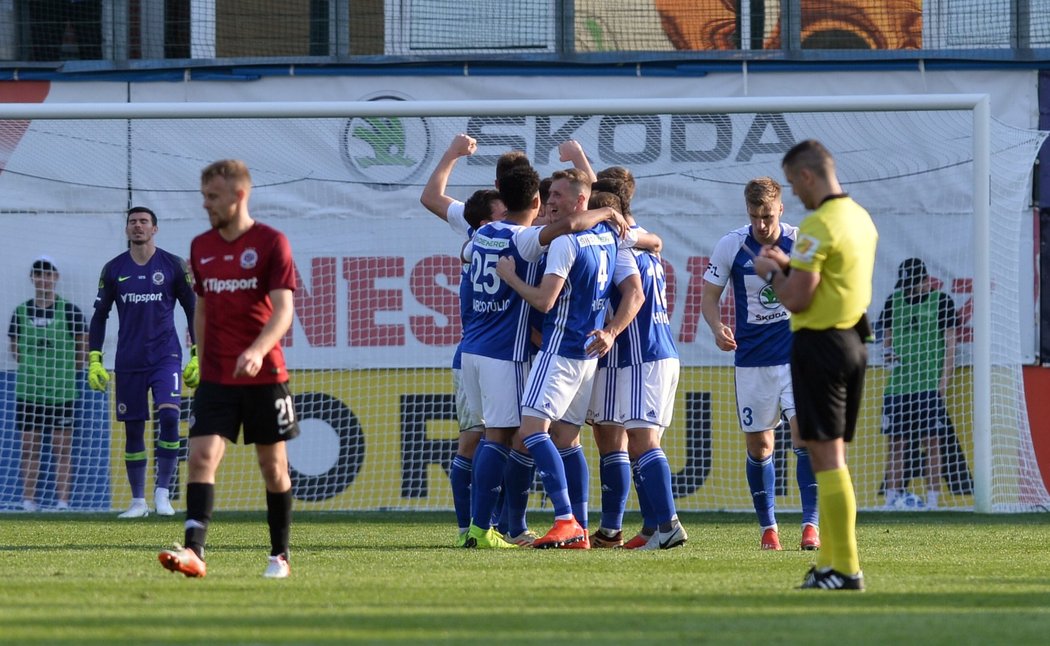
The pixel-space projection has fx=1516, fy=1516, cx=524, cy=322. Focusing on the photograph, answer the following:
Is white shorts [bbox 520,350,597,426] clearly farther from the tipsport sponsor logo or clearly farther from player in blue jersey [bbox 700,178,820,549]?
the tipsport sponsor logo

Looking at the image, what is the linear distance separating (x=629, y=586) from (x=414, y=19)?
8.89 metres

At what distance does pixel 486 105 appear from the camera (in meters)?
11.3

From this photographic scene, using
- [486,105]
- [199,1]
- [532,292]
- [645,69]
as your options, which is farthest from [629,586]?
[199,1]

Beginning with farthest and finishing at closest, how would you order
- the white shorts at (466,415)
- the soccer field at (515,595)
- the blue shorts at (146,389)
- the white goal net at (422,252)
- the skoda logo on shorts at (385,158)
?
the skoda logo on shorts at (385,158) < the white goal net at (422,252) < the blue shorts at (146,389) < the white shorts at (466,415) < the soccer field at (515,595)

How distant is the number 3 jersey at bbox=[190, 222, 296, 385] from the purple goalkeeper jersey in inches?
203

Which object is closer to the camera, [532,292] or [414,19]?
[532,292]

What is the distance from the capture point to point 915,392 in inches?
486

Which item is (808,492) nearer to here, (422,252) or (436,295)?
(436,295)

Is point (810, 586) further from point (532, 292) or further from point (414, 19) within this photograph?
point (414, 19)

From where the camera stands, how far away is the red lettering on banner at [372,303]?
13086 millimetres

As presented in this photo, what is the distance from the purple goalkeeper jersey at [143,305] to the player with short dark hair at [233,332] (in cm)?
515

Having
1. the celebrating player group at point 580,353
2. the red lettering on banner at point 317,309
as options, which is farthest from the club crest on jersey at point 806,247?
the red lettering on banner at point 317,309

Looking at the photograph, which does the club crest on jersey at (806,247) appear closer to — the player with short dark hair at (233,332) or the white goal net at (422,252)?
the player with short dark hair at (233,332)

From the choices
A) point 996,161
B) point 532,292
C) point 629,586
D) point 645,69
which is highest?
point 645,69
